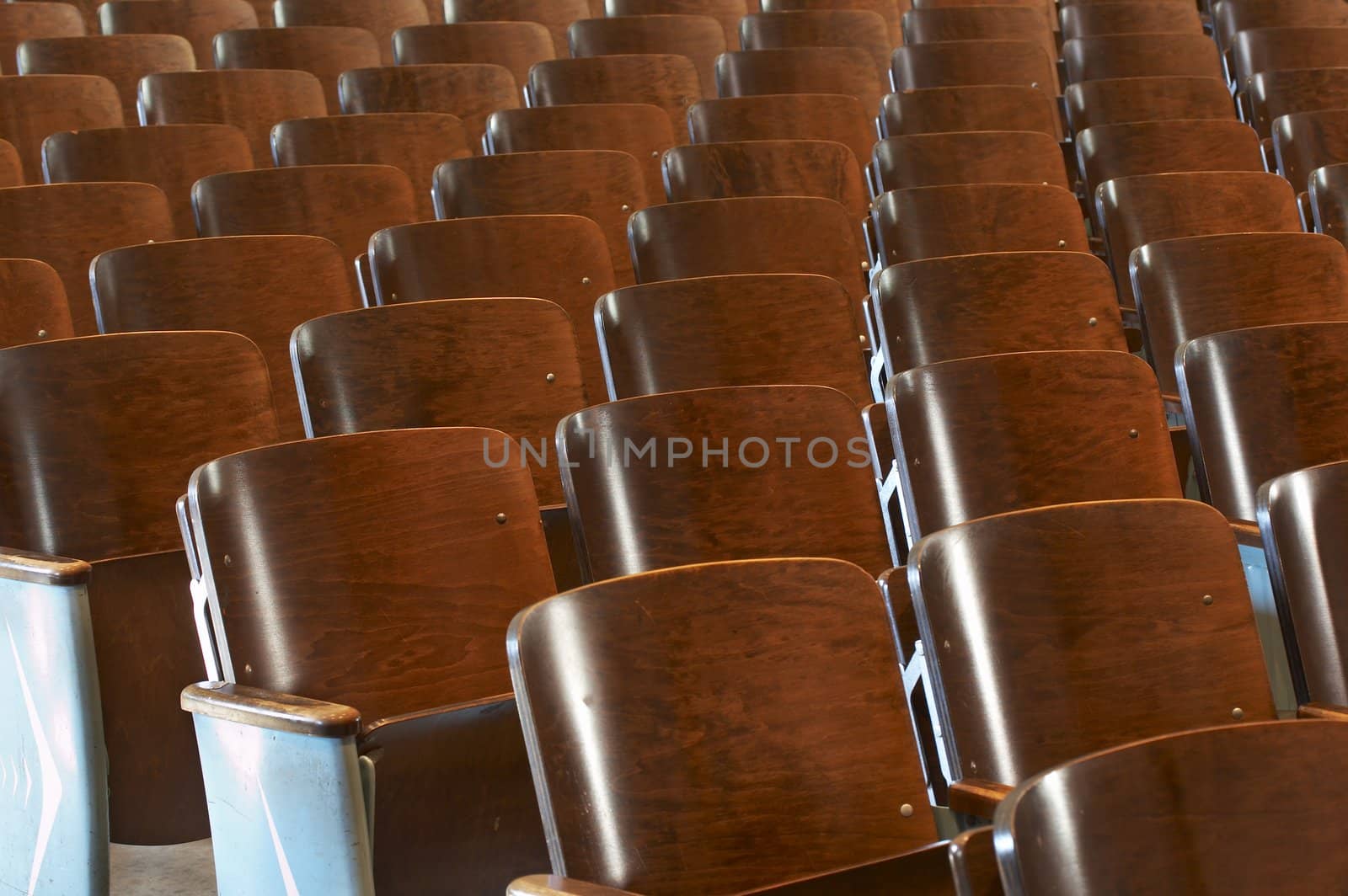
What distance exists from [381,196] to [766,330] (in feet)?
0.95

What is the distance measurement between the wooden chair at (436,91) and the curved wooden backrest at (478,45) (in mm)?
63

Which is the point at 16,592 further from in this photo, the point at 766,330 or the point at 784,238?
the point at 784,238

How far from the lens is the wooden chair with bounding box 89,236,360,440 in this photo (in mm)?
718

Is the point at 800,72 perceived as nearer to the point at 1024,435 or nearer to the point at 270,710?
the point at 1024,435

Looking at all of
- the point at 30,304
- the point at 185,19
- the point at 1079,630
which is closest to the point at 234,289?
the point at 30,304

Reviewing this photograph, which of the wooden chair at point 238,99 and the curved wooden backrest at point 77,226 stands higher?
the wooden chair at point 238,99

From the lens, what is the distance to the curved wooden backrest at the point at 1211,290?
2.61ft

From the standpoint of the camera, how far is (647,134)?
41.6 inches

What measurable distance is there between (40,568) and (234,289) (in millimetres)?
253

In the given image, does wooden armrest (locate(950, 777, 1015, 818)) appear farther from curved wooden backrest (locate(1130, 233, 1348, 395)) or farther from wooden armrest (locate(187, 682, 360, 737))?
curved wooden backrest (locate(1130, 233, 1348, 395))

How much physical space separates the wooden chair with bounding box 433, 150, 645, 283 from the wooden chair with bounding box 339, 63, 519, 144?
0.62 ft

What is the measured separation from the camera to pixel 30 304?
708 mm

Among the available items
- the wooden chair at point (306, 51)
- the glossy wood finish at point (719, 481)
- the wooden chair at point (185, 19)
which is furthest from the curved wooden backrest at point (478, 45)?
the glossy wood finish at point (719, 481)

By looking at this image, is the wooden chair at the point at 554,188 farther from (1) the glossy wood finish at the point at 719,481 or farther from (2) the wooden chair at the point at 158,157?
(1) the glossy wood finish at the point at 719,481
